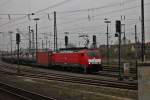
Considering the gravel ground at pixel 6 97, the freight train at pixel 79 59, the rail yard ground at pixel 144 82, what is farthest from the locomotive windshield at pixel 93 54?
the rail yard ground at pixel 144 82

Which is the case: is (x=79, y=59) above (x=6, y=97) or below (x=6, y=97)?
above

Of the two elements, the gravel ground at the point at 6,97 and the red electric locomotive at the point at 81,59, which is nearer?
the gravel ground at the point at 6,97

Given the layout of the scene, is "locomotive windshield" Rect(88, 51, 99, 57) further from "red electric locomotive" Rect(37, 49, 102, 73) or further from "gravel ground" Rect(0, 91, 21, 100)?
"gravel ground" Rect(0, 91, 21, 100)

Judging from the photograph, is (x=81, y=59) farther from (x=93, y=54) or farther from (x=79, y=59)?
(x=93, y=54)

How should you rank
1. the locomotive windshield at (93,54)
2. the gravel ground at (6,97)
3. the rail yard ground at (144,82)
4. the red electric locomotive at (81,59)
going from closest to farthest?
the rail yard ground at (144,82) < the gravel ground at (6,97) < the red electric locomotive at (81,59) < the locomotive windshield at (93,54)

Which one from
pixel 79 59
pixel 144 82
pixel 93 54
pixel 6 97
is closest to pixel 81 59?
pixel 79 59

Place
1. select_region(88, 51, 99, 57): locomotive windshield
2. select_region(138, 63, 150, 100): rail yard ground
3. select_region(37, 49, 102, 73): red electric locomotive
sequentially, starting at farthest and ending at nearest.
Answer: select_region(88, 51, 99, 57): locomotive windshield < select_region(37, 49, 102, 73): red electric locomotive < select_region(138, 63, 150, 100): rail yard ground

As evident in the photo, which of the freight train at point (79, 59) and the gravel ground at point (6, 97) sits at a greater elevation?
the freight train at point (79, 59)

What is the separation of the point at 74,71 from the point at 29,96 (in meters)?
28.9

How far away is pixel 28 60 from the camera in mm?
68625

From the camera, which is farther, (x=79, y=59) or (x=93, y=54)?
(x=93, y=54)

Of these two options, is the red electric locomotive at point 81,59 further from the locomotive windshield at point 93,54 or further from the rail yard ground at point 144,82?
the rail yard ground at point 144,82

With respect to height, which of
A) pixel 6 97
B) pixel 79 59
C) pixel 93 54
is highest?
pixel 93 54

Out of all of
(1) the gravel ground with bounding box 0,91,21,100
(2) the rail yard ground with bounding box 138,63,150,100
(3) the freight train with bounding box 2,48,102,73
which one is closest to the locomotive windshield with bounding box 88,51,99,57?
(3) the freight train with bounding box 2,48,102,73
